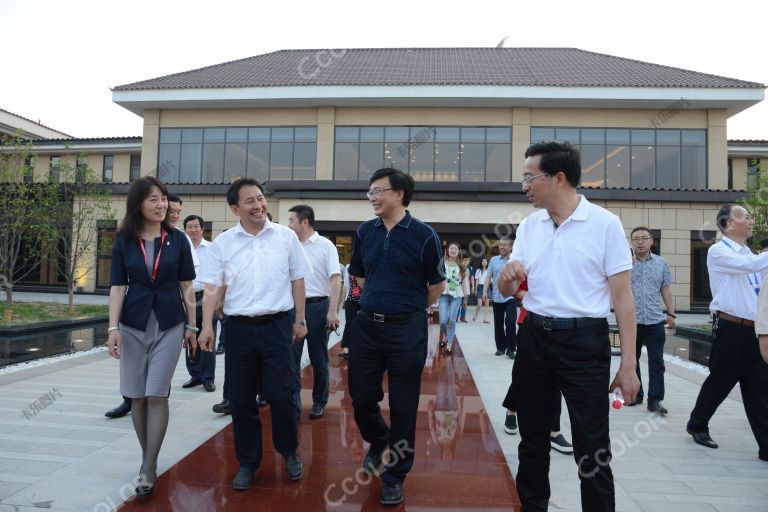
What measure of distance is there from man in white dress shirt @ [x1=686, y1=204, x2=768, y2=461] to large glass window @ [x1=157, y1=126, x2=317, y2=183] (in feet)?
58.3

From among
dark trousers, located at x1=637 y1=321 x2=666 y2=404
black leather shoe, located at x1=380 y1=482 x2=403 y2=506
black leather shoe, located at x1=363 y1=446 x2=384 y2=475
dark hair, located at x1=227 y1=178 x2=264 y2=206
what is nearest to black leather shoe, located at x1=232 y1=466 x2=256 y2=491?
black leather shoe, located at x1=363 y1=446 x2=384 y2=475

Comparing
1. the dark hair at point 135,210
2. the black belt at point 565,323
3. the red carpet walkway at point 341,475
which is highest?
the dark hair at point 135,210

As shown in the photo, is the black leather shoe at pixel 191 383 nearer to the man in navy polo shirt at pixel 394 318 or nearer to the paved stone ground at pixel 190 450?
the paved stone ground at pixel 190 450

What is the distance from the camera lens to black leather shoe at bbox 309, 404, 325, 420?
4826 millimetres

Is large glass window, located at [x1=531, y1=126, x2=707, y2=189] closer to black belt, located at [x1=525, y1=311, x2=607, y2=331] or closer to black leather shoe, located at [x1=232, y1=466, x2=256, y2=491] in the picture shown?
black belt, located at [x1=525, y1=311, x2=607, y2=331]

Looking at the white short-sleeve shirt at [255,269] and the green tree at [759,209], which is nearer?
the white short-sleeve shirt at [255,269]

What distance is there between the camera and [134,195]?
11.0 ft

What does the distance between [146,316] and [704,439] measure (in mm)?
4848

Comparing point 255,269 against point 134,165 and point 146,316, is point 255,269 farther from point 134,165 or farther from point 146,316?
point 134,165

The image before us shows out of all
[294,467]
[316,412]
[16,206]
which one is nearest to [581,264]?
[294,467]

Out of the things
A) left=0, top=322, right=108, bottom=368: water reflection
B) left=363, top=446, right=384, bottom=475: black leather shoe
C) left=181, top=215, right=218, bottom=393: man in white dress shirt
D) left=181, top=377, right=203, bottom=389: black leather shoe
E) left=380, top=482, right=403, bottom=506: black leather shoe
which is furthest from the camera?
left=0, top=322, right=108, bottom=368: water reflection

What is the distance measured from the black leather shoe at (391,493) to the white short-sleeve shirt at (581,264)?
1.52 metres

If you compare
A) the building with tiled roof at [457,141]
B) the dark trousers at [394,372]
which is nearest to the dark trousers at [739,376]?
the dark trousers at [394,372]

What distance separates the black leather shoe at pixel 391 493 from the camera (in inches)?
120
